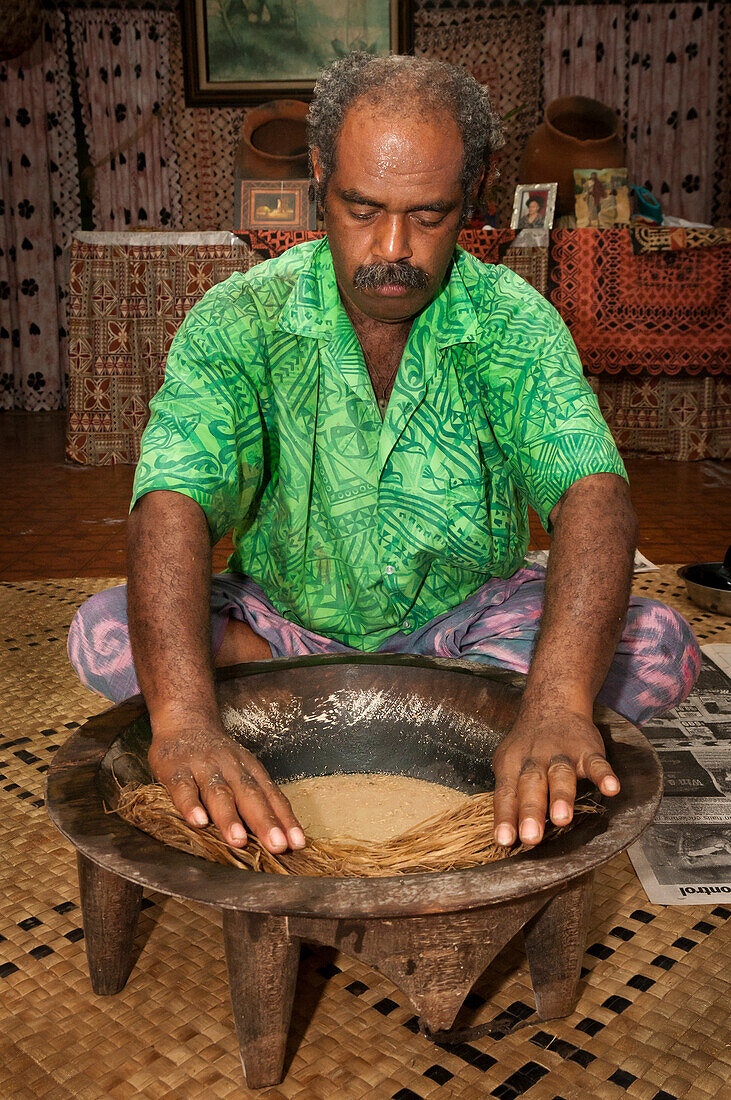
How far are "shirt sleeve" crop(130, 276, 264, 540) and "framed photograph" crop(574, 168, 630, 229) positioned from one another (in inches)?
112

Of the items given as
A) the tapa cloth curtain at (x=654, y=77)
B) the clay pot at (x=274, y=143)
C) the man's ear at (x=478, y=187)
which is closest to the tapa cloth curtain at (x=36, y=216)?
the clay pot at (x=274, y=143)

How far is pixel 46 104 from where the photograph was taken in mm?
5598

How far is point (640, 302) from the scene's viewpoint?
3.66 m

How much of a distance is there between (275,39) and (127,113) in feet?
3.20

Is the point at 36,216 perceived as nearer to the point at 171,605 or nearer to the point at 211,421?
the point at 211,421

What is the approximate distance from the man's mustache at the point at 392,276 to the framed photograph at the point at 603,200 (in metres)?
2.84

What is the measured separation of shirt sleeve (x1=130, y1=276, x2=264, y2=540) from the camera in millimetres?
1140

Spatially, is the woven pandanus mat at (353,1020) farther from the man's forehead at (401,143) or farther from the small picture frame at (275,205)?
the small picture frame at (275,205)

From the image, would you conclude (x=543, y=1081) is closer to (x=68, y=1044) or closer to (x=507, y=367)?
(x=68, y=1044)

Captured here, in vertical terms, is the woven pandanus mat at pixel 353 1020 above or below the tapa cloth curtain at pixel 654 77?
below

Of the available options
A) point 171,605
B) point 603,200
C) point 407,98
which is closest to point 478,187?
point 407,98

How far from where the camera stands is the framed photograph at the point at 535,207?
367 cm

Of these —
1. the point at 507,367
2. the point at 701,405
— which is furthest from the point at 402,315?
the point at 701,405

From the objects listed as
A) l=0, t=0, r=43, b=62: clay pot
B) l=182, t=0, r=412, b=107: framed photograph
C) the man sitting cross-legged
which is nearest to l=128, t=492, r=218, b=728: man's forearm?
the man sitting cross-legged
